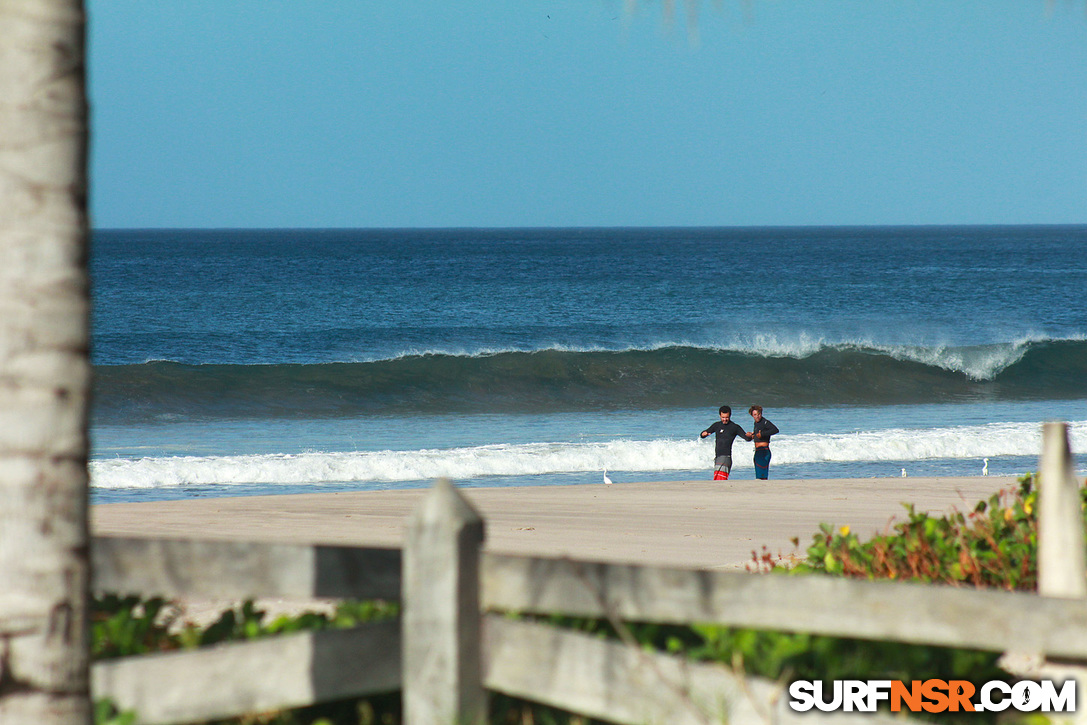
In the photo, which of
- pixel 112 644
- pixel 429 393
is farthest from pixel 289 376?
pixel 112 644

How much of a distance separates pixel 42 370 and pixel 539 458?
1397 centimetres

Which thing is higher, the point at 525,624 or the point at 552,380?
the point at 525,624

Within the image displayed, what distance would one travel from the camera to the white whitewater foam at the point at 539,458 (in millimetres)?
14891

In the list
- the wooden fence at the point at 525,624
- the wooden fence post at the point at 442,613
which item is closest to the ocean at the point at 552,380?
the wooden fence at the point at 525,624

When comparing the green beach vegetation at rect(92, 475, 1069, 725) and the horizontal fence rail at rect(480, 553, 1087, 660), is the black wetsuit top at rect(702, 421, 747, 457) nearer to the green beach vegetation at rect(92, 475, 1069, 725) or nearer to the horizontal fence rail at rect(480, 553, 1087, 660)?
the green beach vegetation at rect(92, 475, 1069, 725)

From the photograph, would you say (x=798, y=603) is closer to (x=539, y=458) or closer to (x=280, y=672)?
(x=280, y=672)

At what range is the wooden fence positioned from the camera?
2.49m

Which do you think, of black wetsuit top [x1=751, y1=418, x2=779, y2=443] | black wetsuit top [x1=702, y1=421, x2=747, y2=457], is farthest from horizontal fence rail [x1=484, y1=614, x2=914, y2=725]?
black wetsuit top [x1=751, y1=418, x2=779, y2=443]

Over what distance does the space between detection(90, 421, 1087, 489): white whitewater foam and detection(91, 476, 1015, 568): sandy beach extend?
3233mm

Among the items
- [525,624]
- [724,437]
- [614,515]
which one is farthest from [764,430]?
[525,624]

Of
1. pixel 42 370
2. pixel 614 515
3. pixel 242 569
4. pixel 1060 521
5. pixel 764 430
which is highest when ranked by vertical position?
pixel 42 370

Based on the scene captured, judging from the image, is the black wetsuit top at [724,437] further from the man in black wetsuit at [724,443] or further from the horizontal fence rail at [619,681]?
the horizontal fence rail at [619,681]

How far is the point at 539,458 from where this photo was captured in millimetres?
16250

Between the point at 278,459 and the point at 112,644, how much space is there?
12838mm
